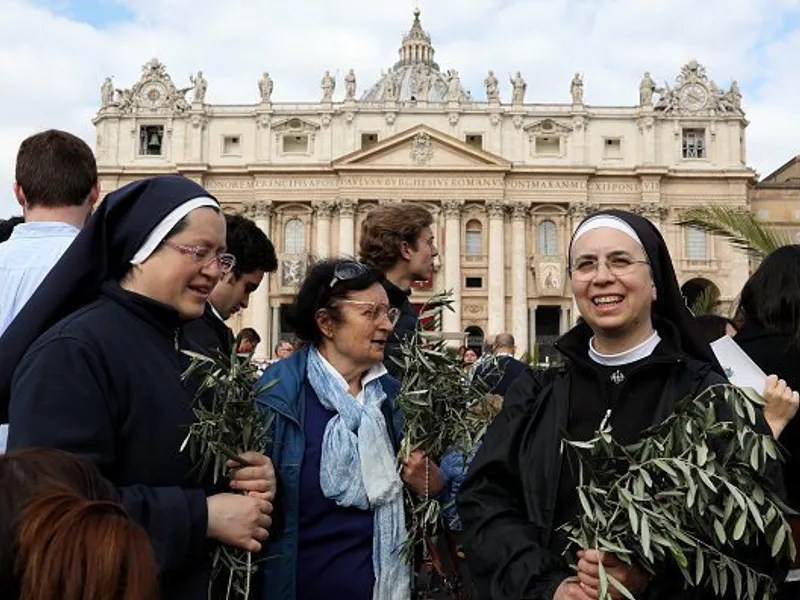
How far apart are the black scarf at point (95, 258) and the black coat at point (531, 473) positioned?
4.25 ft

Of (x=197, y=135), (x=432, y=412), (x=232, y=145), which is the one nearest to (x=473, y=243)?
(x=232, y=145)

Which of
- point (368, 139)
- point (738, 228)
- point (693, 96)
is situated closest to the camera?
point (738, 228)

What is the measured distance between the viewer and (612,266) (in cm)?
276

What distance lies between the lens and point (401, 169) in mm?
43031

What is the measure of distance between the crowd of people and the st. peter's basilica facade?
38.9 meters

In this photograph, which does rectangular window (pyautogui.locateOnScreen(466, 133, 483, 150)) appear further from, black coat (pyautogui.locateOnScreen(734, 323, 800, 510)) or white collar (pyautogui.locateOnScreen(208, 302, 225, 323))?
black coat (pyautogui.locateOnScreen(734, 323, 800, 510))

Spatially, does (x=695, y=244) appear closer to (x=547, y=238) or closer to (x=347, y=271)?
(x=547, y=238)

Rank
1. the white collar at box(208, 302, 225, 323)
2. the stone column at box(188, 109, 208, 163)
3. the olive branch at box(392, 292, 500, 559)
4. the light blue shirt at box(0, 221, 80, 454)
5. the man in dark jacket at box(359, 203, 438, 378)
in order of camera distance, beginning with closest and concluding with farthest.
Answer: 1. the olive branch at box(392, 292, 500, 559)
2. the light blue shirt at box(0, 221, 80, 454)
3. the white collar at box(208, 302, 225, 323)
4. the man in dark jacket at box(359, 203, 438, 378)
5. the stone column at box(188, 109, 208, 163)

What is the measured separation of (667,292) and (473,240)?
136 ft

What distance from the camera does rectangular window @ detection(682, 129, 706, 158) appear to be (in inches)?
1762

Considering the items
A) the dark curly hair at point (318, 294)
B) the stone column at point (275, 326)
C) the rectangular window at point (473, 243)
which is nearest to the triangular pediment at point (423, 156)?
the rectangular window at point (473, 243)

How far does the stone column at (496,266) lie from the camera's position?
42.5 m

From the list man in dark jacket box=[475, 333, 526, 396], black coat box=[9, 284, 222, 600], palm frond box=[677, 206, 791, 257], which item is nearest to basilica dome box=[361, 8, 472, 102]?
palm frond box=[677, 206, 791, 257]

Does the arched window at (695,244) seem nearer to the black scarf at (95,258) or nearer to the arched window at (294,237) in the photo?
the arched window at (294,237)
